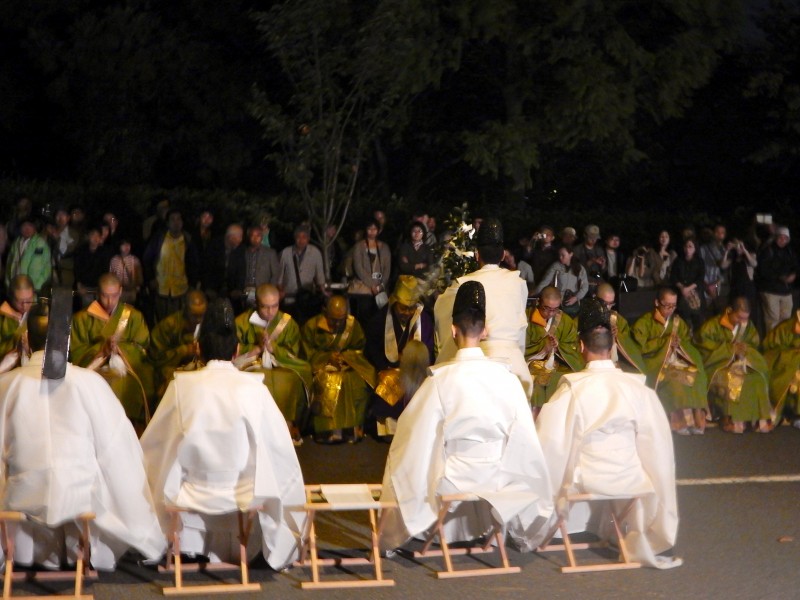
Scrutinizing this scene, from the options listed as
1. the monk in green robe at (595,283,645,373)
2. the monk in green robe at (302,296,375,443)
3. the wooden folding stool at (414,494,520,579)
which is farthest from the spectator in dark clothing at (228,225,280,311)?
the wooden folding stool at (414,494,520,579)

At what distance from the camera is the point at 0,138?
80.8ft

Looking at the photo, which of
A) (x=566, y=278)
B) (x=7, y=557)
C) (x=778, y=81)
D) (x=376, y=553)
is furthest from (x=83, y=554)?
(x=778, y=81)

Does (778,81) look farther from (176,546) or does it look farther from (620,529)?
(176,546)

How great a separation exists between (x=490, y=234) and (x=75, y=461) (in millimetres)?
3133

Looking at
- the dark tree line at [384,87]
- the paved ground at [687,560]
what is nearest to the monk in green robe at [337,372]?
the paved ground at [687,560]

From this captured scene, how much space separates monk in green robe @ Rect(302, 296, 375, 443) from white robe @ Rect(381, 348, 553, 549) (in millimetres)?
3760

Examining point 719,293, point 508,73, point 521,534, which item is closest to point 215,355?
point 521,534

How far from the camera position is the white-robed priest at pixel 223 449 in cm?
682

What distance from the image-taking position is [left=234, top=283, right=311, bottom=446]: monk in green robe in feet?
35.4

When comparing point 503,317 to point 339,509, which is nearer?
point 339,509

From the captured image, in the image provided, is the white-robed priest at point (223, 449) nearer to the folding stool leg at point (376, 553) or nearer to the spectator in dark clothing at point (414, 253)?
the folding stool leg at point (376, 553)

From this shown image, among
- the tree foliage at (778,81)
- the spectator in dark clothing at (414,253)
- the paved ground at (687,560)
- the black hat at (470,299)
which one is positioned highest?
the tree foliage at (778,81)

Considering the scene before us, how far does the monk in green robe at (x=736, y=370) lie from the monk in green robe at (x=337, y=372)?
130 inches

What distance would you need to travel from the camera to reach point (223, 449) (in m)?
6.84
